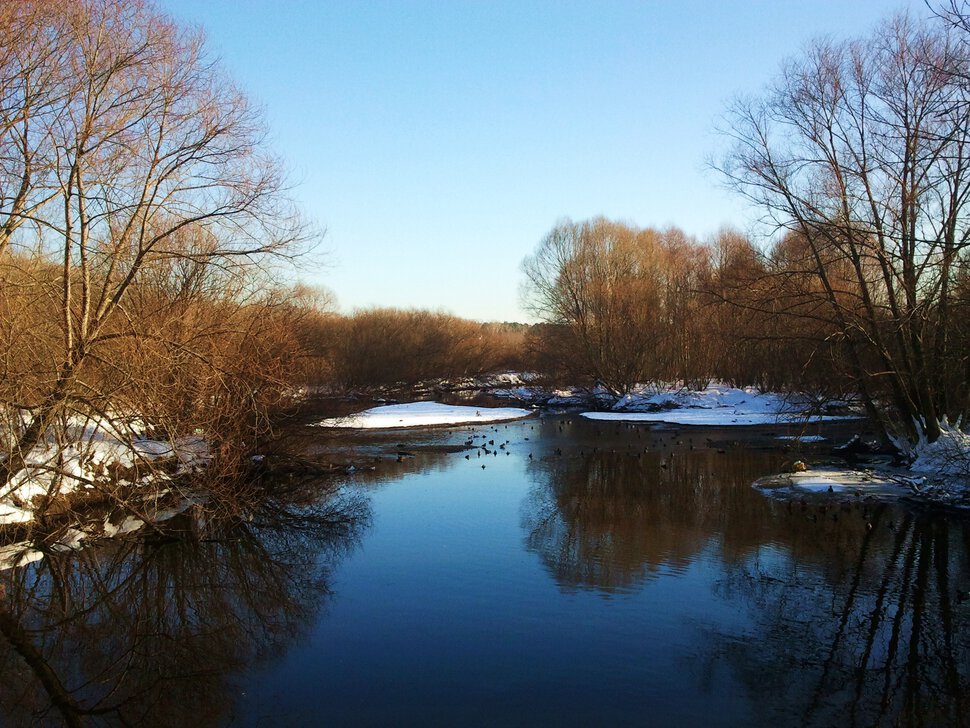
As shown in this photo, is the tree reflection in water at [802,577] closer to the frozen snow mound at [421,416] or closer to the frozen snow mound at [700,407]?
the frozen snow mound at [421,416]

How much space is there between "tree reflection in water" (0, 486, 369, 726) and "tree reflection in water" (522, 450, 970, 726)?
3.67 meters

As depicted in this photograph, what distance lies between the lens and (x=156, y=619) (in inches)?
325

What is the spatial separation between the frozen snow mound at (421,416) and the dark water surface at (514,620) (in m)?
16.2

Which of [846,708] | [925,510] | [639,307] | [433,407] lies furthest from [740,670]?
[639,307]

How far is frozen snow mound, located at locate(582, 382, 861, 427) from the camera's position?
3183 cm

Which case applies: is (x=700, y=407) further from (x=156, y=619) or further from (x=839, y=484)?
(x=156, y=619)

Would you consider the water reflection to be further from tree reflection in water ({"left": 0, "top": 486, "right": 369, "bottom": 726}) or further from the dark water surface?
tree reflection in water ({"left": 0, "top": 486, "right": 369, "bottom": 726})

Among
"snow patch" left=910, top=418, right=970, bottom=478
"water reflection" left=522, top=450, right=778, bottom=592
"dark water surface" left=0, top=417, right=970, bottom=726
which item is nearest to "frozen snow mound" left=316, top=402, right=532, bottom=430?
"water reflection" left=522, top=450, right=778, bottom=592

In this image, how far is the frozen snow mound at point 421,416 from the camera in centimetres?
3028

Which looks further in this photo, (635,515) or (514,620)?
(635,515)

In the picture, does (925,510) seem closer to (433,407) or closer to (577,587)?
(577,587)

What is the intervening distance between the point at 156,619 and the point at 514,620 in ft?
13.7

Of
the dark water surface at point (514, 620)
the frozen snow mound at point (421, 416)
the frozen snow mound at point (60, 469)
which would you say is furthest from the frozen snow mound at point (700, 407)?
the frozen snow mound at point (60, 469)

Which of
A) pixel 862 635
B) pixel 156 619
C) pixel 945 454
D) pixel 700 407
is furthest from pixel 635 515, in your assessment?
pixel 700 407
